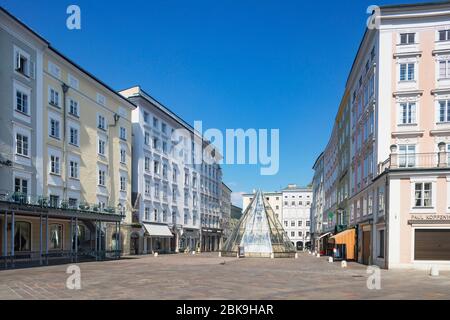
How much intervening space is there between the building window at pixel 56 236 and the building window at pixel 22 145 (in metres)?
7.86

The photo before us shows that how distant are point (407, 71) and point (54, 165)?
31871 mm

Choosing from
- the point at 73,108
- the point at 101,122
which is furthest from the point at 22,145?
the point at 101,122

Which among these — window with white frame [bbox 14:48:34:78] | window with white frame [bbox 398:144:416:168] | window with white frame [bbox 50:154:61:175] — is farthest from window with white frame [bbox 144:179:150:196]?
window with white frame [bbox 398:144:416:168]

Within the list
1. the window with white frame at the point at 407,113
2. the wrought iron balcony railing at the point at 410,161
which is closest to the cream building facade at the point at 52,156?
the wrought iron balcony railing at the point at 410,161

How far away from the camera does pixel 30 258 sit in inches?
1335

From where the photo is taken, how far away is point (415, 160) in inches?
1240

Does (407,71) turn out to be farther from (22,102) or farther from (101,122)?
(101,122)

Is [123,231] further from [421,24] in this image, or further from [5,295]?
[421,24]

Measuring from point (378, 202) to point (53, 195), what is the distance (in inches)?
1111

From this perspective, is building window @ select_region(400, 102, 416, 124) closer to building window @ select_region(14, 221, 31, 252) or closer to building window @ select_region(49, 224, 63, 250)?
building window @ select_region(49, 224, 63, 250)

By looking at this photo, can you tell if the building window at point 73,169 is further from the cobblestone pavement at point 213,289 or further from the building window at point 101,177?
the cobblestone pavement at point 213,289

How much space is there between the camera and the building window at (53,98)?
123 ft

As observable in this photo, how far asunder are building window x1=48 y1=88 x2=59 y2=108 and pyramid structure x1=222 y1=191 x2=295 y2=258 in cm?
2776
